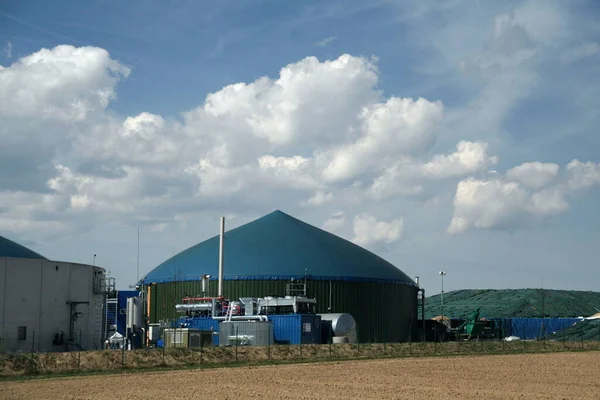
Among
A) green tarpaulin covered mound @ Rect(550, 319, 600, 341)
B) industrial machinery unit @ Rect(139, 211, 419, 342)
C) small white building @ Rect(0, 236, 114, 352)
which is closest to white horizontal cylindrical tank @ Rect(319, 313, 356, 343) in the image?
industrial machinery unit @ Rect(139, 211, 419, 342)

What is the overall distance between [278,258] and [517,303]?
54.3m

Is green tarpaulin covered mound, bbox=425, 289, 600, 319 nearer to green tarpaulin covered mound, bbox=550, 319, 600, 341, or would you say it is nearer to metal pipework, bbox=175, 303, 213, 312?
green tarpaulin covered mound, bbox=550, 319, 600, 341

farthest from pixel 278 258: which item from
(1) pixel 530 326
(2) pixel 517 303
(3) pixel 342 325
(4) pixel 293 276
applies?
(2) pixel 517 303

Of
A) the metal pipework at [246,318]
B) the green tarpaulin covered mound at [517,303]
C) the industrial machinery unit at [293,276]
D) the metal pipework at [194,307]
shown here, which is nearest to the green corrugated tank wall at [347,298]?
the industrial machinery unit at [293,276]

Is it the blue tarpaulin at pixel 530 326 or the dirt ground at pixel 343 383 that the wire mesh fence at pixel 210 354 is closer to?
the dirt ground at pixel 343 383

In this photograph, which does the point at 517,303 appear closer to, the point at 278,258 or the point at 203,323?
the point at 278,258

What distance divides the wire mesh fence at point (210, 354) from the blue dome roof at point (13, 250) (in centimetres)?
740

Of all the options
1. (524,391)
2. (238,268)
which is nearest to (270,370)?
(524,391)

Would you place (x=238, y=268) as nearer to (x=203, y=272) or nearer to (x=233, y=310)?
(x=203, y=272)

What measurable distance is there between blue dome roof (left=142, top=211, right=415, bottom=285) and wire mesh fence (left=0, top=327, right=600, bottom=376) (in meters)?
11.6

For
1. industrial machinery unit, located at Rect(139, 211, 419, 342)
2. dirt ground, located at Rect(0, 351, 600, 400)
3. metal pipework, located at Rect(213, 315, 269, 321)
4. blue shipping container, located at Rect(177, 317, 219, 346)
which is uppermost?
industrial machinery unit, located at Rect(139, 211, 419, 342)

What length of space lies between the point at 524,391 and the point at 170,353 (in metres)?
22.3

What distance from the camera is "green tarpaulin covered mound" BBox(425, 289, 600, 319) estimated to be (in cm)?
11400

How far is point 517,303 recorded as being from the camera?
116188 mm
